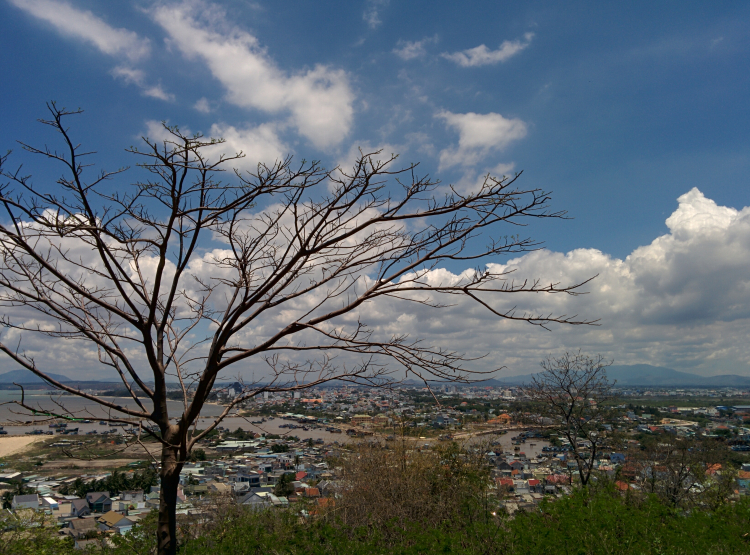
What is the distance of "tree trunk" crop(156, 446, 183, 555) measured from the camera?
9.24 ft

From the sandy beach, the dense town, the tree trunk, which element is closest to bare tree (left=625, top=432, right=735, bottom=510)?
the dense town

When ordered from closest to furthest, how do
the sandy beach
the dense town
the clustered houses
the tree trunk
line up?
the tree trunk
the dense town
the clustered houses
the sandy beach

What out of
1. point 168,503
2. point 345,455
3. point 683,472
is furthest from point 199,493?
point 683,472

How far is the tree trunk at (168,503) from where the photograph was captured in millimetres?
2816

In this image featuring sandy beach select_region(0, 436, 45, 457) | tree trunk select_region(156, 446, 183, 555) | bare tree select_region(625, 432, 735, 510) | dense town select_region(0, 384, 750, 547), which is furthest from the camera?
sandy beach select_region(0, 436, 45, 457)

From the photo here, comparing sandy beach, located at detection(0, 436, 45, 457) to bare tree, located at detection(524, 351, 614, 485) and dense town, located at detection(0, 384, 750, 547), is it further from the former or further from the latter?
bare tree, located at detection(524, 351, 614, 485)

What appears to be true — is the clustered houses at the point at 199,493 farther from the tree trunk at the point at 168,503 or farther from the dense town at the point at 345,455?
the tree trunk at the point at 168,503

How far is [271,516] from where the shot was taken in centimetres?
651

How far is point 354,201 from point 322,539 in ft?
12.5

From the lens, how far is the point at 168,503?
9.39ft

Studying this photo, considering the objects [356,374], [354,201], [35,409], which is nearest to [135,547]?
[35,409]

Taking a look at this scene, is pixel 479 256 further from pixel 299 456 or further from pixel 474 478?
pixel 299 456

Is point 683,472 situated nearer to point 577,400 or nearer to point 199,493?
point 577,400

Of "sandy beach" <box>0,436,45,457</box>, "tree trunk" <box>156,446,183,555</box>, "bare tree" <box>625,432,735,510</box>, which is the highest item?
"tree trunk" <box>156,446,183,555</box>
